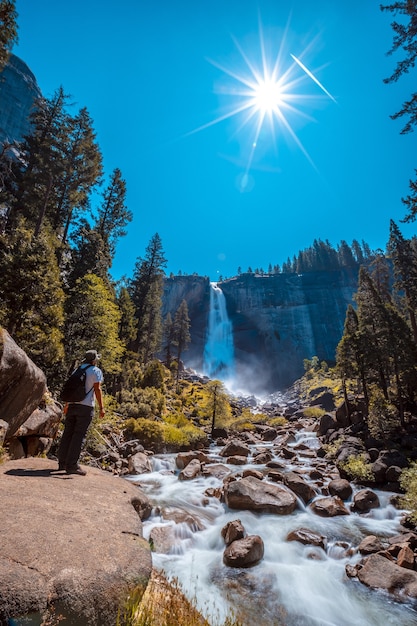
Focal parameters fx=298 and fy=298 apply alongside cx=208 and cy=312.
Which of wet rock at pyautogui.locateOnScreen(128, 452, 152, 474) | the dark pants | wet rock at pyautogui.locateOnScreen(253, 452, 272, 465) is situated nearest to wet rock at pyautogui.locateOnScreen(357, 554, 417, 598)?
the dark pants

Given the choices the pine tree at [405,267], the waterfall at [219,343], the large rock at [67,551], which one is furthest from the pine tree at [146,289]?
the waterfall at [219,343]

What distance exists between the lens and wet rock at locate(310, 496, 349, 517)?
10.9 m

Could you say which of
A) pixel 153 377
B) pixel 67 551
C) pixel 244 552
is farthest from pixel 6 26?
pixel 153 377

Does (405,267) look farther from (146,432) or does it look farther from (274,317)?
(274,317)

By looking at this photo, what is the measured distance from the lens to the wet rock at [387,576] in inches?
256

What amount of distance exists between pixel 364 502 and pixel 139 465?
33.0 ft

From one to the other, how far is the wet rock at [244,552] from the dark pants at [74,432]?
4614 mm

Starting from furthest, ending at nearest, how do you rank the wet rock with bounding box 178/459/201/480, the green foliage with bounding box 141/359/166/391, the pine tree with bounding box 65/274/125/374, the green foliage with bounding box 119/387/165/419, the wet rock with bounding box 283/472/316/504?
1. the green foliage with bounding box 141/359/166/391
2. the green foliage with bounding box 119/387/165/419
3. the pine tree with bounding box 65/274/125/374
4. the wet rock with bounding box 178/459/201/480
5. the wet rock with bounding box 283/472/316/504

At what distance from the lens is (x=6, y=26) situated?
1205 centimetres

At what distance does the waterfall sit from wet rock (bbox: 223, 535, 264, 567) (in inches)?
2929

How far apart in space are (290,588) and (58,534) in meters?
6.06

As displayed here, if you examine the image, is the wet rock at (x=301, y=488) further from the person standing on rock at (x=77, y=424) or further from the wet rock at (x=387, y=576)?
the person standing on rock at (x=77, y=424)

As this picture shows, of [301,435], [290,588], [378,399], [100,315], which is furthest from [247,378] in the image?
[290,588]

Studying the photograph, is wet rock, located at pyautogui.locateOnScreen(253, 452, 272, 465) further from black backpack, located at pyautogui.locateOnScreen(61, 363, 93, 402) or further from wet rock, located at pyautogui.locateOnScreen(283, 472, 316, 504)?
black backpack, located at pyautogui.locateOnScreen(61, 363, 93, 402)
